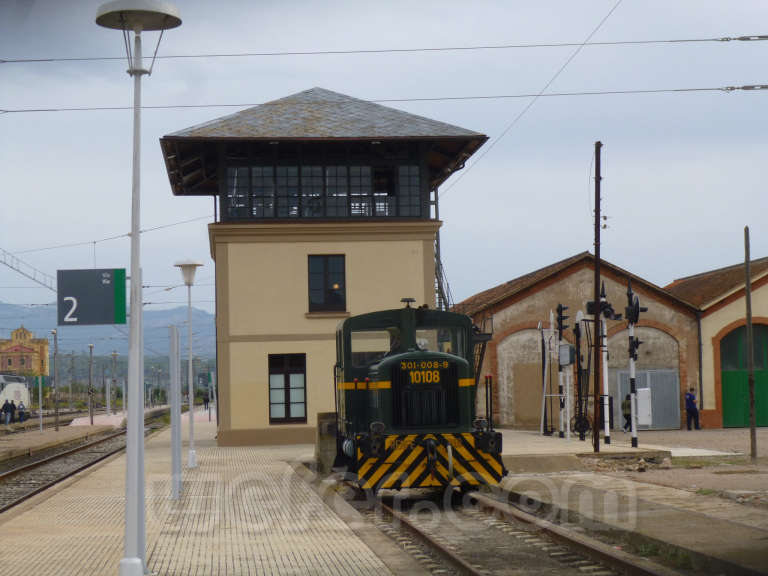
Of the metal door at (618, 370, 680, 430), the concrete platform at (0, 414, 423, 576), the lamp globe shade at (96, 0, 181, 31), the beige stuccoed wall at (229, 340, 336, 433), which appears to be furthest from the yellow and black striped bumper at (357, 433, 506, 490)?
the metal door at (618, 370, 680, 430)

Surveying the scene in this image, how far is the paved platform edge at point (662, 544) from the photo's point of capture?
32.5 ft

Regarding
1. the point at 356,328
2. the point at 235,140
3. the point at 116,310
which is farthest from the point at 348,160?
the point at 116,310

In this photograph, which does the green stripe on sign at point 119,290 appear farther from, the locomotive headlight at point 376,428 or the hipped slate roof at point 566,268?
the hipped slate roof at point 566,268

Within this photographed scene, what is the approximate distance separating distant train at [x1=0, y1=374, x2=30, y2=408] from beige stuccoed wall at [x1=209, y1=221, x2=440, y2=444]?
4635 cm

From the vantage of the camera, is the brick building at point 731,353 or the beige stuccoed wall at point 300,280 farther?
the brick building at point 731,353

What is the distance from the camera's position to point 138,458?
34.8 ft

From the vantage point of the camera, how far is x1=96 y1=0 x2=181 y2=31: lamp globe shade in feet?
32.3

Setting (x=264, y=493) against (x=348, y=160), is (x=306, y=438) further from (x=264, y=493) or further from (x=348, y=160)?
(x=264, y=493)

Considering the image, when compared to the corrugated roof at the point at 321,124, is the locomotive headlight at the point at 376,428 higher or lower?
lower

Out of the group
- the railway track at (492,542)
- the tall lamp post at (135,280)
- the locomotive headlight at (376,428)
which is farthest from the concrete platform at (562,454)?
the tall lamp post at (135,280)

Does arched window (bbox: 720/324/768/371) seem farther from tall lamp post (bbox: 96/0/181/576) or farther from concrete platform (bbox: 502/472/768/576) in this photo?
tall lamp post (bbox: 96/0/181/576)

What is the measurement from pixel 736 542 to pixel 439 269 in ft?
77.1

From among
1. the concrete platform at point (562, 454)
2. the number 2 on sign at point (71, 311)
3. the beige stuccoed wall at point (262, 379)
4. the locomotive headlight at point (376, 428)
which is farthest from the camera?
the beige stuccoed wall at point (262, 379)

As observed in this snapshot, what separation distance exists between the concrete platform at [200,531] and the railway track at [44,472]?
2.65 ft
